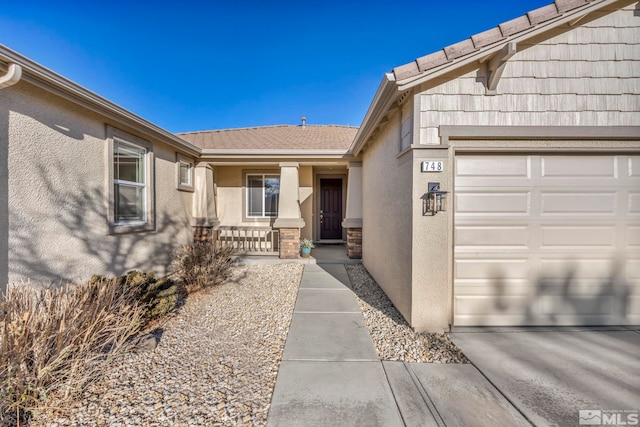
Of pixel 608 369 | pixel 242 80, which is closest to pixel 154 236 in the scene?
pixel 608 369

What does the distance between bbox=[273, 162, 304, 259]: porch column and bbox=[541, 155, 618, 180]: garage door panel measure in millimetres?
5261

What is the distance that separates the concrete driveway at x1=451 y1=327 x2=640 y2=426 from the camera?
203 cm

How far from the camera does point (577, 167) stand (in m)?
3.38

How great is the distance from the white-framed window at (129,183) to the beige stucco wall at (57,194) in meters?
0.14

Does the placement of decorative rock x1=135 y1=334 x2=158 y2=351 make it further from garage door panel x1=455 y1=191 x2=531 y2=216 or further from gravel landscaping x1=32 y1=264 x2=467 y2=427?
garage door panel x1=455 y1=191 x2=531 y2=216

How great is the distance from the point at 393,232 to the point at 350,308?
4.65 ft

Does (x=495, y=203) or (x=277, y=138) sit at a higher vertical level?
(x=277, y=138)

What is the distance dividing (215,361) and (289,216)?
478 cm

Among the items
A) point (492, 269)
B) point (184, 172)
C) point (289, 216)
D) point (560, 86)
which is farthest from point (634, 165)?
point (184, 172)

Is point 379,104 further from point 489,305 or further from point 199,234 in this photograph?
point 199,234

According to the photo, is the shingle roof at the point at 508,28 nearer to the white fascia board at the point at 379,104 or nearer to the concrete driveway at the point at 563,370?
the white fascia board at the point at 379,104

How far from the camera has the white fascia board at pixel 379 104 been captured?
3346 mm
